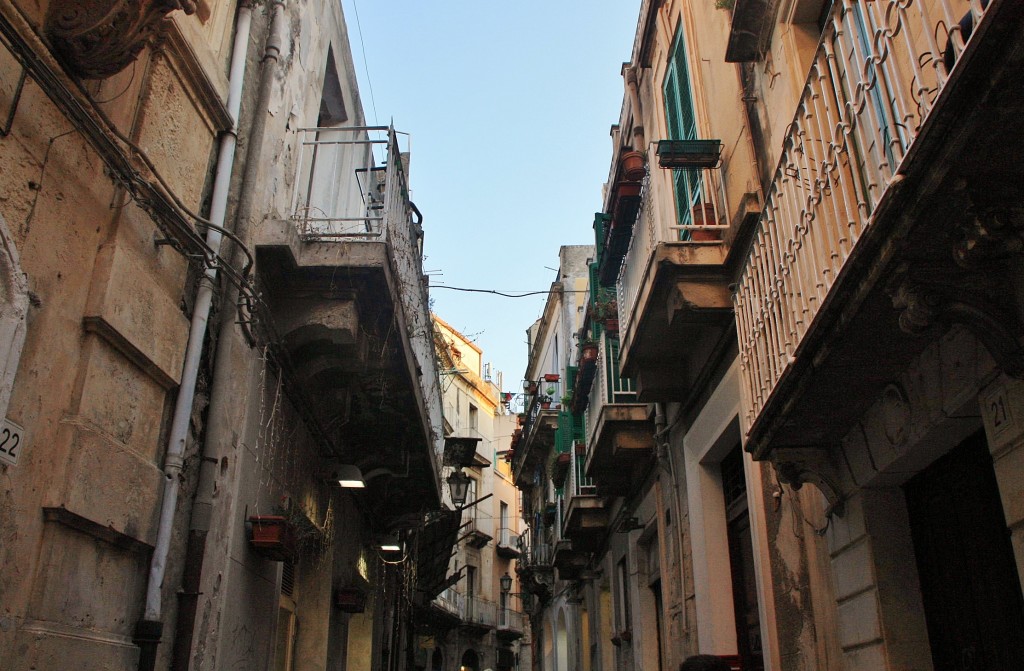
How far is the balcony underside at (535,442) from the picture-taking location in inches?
848

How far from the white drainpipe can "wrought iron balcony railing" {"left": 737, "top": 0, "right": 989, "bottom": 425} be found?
11.2 feet

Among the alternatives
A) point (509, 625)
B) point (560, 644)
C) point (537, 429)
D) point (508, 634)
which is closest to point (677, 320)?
point (537, 429)

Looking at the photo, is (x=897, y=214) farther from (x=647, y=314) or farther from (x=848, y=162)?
(x=647, y=314)

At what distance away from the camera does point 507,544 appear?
145 ft

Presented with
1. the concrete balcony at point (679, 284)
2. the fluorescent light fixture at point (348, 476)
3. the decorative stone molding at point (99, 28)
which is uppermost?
the concrete balcony at point (679, 284)

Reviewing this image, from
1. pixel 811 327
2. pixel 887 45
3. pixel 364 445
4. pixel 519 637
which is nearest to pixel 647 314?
pixel 811 327

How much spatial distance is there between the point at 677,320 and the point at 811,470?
2142mm

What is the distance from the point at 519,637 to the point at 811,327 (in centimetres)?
4302

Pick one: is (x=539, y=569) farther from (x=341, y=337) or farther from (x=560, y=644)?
(x=341, y=337)

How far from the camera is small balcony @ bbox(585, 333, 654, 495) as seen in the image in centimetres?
1053

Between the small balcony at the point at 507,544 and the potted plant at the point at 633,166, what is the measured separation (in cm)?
A: 3627

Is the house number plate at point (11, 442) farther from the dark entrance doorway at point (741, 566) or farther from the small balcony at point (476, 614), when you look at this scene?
the small balcony at point (476, 614)

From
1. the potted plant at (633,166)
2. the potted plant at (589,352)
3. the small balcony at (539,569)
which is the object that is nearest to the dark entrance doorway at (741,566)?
the potted plant at (633,166)

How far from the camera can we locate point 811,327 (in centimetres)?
393
